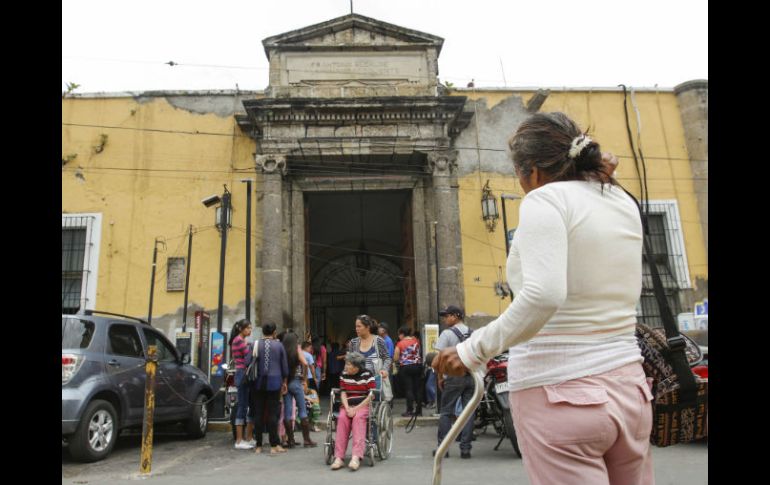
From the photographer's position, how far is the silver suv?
6516 mm

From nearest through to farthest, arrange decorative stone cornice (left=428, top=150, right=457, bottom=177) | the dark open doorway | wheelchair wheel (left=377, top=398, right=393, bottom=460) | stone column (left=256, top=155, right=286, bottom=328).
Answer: wheelchair wheel (left=377, top=398, right=393, bottom=460) → stone column (left=256, top=155, right=286, bottom=328) → decorative stone cornice (left=428, top=150, right=457, bottom=177) → the dark open doorway

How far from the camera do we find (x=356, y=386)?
689 cm

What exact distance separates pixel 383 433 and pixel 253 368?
2.00 metres

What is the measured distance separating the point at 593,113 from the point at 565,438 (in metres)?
15.5

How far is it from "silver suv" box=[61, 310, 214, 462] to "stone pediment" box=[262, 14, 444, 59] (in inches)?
330

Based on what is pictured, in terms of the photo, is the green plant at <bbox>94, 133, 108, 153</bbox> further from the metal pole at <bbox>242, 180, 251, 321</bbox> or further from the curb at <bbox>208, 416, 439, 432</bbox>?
the curb at <bbox>208, 416, 439, 432</bbox>

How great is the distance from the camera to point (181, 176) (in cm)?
1472

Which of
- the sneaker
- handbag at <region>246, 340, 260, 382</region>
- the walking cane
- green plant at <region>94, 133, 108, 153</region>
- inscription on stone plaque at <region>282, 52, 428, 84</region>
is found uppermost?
inscription on stone plaque at <region>282, 52, 428, 84</region>

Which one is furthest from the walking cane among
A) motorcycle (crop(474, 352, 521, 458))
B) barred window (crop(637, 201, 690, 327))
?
barred window (crop(637, 201, 690, 327))

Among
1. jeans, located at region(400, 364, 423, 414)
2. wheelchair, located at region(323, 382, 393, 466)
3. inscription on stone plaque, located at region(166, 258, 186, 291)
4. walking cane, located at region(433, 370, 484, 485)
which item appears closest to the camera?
walking cane, located at region(433, 370, 484, 485)

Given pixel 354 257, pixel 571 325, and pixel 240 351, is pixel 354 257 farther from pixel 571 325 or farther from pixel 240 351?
pixel 571 325

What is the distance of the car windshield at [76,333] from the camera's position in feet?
22.3
